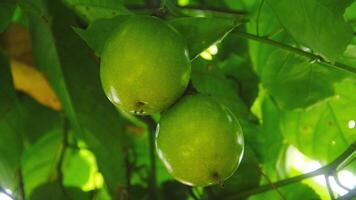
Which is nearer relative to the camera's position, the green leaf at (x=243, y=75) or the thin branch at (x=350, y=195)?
the thin branch at (x=350, y=195)

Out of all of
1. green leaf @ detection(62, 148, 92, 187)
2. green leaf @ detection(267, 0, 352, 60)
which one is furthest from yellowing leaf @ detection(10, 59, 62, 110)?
green leaf @ detection(267, 0, 352, 60)

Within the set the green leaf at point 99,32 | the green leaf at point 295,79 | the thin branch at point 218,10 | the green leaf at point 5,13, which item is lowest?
the green leaf at point 295,79

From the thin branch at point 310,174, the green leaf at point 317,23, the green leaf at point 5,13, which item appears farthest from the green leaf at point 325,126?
the green leaf at point 5,13

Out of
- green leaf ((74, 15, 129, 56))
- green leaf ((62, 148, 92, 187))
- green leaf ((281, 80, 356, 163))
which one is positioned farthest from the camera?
green leaf ((62, 148, 92, 187))

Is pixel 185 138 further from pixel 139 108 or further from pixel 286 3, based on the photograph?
pixel 286 3

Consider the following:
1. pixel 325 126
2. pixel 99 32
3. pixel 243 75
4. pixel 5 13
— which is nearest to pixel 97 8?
pixel 99 32

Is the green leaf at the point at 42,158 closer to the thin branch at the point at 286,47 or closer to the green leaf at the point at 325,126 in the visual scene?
the green leaf at the point at 325,126

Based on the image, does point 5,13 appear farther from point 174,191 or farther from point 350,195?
point 350,195

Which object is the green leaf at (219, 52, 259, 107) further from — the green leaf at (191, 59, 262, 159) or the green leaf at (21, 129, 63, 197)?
the green leaf at (21, 129, 63, 197)
